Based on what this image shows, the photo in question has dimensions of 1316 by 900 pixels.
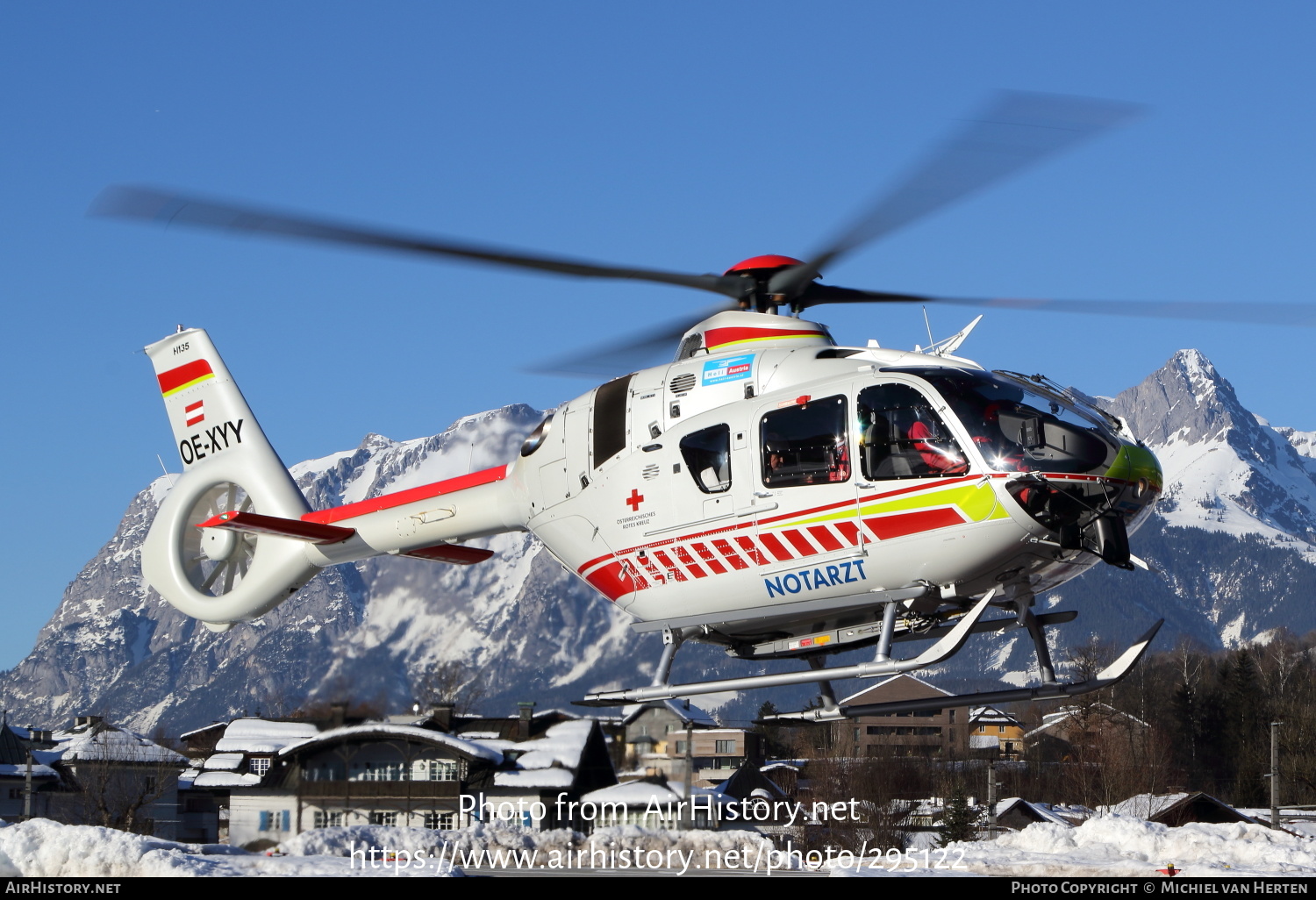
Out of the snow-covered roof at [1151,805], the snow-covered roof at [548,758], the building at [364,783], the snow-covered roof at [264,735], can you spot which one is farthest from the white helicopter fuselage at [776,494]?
the snow-covered roof at [1151,805]

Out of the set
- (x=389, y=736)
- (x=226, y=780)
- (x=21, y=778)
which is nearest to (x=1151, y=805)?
(x=389, y=736)

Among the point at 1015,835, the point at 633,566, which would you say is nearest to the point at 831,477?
the point at 633,566

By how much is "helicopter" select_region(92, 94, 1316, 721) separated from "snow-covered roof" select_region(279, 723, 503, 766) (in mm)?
30758

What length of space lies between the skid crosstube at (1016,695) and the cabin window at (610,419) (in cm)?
422

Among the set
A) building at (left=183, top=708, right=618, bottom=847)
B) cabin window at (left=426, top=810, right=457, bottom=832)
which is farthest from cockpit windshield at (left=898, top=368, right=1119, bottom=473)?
cabin window at (left=426, top=810, right=457, bottom=832)

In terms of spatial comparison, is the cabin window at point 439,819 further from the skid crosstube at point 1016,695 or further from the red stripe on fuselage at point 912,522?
the red stripe on fuselage at point 912,522

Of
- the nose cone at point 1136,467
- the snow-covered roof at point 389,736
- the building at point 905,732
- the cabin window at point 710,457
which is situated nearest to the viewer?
the nose cone at point 1136,467

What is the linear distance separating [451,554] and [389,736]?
31.1 meters

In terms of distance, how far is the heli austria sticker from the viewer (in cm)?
1738

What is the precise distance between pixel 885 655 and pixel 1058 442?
2.93 meters

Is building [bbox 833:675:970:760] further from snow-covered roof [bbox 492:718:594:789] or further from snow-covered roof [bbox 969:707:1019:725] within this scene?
snow-covered roof [bbox 492:718:594:789]

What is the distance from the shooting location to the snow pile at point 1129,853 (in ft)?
78.8

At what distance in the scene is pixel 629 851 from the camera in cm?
3203

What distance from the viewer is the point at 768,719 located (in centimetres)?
1784
